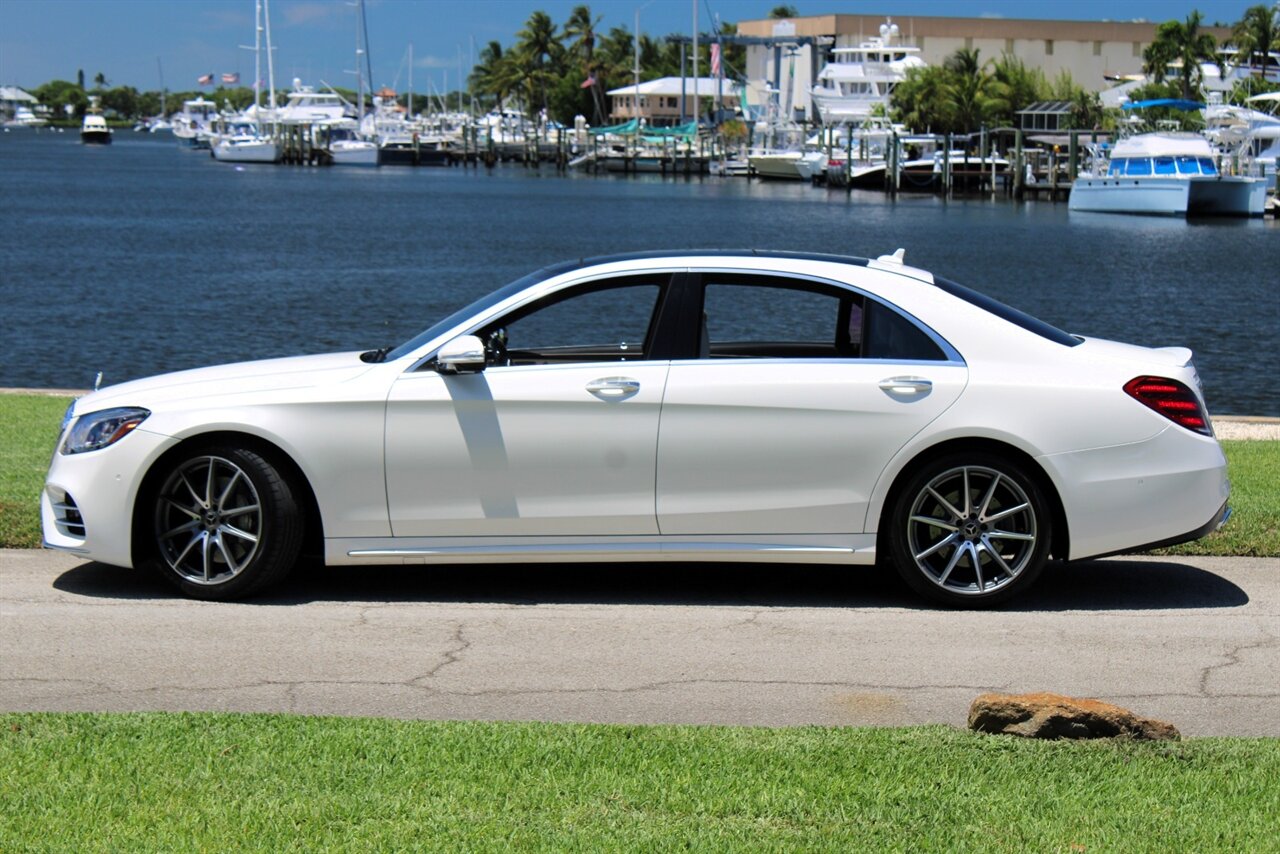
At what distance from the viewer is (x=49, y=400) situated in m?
14.1

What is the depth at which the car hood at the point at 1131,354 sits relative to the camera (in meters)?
7.26

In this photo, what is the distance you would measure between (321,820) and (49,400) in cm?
1076

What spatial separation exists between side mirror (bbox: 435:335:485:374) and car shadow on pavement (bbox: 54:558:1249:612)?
110 centimetres

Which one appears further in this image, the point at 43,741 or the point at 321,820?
the point at 43,741

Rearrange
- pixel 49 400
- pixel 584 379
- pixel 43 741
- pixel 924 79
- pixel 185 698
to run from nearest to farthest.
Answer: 1. pixel 43 741
2. pixel 185 698
3. pixel 584 379
4. pixel 49 400
5. pixel 924 79

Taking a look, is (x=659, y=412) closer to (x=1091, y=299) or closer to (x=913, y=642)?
(x=913, y=642)

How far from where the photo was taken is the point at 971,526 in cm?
710

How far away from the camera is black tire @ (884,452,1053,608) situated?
7.07 meters

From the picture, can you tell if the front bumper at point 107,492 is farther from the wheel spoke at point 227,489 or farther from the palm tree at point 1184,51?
the palm tree at point 1184,51

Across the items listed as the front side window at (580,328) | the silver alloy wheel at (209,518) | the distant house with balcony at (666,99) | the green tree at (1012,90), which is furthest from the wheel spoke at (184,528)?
the distant house with balcony at (666,99)

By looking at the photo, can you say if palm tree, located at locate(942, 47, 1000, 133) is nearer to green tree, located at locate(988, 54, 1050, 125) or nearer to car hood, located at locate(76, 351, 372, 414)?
green tree, located at locate(988, 54, 1050, 125)

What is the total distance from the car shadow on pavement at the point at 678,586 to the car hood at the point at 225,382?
0.91 meters

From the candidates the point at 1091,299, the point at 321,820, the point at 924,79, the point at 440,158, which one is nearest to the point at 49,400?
the point at 321,820

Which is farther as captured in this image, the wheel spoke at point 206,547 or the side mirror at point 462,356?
the wheel spoke at point 206,547
